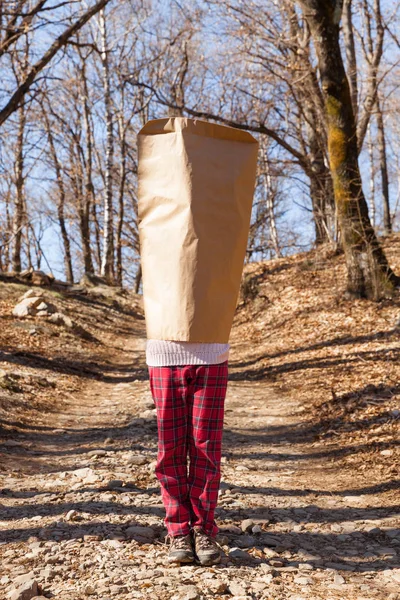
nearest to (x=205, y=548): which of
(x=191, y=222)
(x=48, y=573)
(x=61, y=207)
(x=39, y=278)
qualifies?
(x=48, y=573)

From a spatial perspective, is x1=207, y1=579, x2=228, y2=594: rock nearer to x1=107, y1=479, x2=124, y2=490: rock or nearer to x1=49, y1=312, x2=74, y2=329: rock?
x1=107, y1=479, x2=124, y2=490: rock

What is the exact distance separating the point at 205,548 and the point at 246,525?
2.70ft

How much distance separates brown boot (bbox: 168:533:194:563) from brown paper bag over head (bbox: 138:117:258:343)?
3.61ft

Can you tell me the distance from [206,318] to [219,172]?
783 mm

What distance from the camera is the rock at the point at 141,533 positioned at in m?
3.60

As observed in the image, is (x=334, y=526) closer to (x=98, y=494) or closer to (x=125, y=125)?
(x=98, y=494)

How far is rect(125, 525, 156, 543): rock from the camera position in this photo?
3.60m

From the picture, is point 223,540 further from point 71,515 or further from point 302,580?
point 71,515

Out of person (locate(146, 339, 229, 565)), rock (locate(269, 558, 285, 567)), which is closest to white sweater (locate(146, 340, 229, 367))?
person (locate(146, 339, 229, 565))

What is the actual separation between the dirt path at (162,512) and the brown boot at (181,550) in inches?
2.5

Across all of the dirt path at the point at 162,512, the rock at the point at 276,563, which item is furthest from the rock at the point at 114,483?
the rock at the point at 276,563

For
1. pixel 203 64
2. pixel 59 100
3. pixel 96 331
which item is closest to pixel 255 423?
pixel 96 331

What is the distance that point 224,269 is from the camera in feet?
10.6

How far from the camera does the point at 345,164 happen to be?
1123cm
